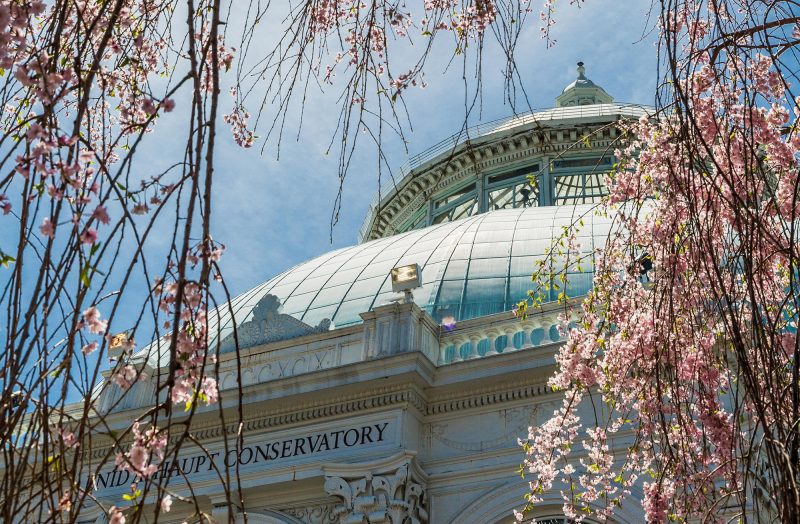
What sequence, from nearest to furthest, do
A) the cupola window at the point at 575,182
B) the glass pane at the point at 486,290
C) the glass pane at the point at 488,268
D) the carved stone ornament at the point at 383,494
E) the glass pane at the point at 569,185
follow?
the carved stone ornament at the point at 383,494 < the glass pane at the point at 486,290 < the glass pane at the point at 488,268 < the cupola window at the point at 575,182 < the glass pane at the point at 569,185

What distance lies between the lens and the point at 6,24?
327 centimetres

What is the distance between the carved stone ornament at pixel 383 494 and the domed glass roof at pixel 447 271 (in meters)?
3.30

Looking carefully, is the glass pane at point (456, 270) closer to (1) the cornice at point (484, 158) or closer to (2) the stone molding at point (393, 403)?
(2) the stone molding at point (393, 403)

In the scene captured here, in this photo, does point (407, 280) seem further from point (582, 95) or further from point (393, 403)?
point (582, 95)

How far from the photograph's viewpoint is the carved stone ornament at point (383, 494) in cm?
1132

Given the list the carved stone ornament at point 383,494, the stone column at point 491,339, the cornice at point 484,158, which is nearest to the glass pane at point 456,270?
the stone column at point 491,339

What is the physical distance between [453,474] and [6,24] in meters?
9.33

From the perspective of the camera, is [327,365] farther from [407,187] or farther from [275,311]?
[407,187]

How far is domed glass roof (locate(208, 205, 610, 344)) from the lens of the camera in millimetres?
14562

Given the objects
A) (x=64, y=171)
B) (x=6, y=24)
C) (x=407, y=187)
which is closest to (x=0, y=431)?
(x=64, y=171)

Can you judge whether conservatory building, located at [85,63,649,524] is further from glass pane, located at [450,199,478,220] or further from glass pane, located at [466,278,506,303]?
glass pane, located at [450,199,478,220]

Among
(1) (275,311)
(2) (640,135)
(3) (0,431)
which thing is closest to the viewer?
(3) (0,431)

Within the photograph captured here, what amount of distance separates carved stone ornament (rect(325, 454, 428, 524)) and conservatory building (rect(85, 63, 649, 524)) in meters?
0.02

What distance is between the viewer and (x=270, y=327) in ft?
47.6
